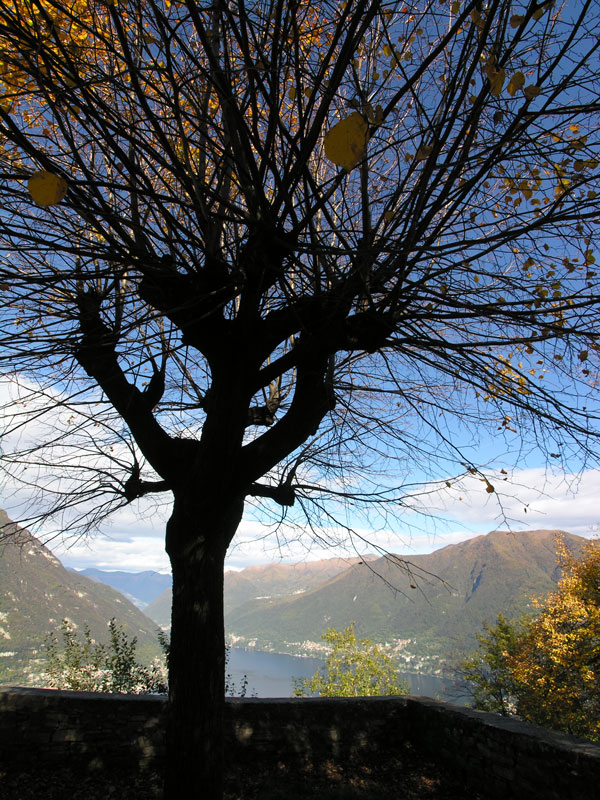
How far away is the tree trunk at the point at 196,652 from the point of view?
8.89 feet

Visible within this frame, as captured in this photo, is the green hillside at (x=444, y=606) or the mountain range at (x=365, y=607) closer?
the mountain range at (x=365, y=607)

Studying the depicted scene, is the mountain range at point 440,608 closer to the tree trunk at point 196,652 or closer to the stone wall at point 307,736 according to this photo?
the stone wall at point 307,736

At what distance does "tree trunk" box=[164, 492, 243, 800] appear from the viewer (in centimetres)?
271

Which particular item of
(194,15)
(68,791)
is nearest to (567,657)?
(68,791)

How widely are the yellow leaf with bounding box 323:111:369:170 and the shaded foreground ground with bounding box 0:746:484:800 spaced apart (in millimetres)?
4668

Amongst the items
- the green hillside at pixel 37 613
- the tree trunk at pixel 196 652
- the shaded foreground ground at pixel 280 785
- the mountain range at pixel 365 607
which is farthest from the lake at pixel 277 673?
the tree trunk at pixel 196 652

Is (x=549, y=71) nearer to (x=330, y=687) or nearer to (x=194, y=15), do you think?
(x=194, y=15)

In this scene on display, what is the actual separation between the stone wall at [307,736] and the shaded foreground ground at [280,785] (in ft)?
0.52

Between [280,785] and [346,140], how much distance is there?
5.03m

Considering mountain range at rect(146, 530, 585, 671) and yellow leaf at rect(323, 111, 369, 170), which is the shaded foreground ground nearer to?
yellow leaf at rect(323, 111, 369, 170)

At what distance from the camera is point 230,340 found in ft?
10.4

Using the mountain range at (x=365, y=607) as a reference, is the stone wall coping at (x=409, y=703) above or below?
above

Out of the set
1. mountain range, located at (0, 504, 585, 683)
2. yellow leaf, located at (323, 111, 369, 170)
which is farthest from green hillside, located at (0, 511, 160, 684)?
yellow leaf, located at (323, 111, 369, 170)

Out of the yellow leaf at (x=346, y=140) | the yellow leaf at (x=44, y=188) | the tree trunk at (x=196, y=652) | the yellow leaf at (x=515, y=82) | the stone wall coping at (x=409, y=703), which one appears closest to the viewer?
the yellow leaf at (x=346, y=140)
